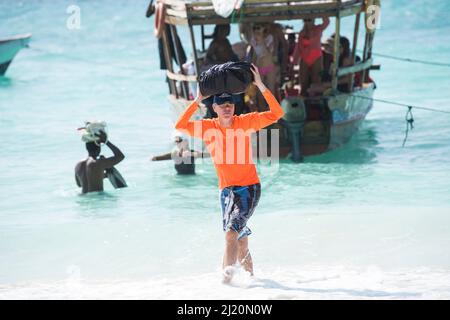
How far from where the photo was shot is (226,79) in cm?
667

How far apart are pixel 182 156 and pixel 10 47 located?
46.4 ft

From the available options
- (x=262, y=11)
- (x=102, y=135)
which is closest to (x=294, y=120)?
(x=262, y=11)

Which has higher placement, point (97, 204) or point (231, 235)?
point (231, 235)

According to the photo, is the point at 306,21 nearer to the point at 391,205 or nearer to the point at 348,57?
the point at 348,57

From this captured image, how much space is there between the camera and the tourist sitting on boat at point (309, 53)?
1361 cm

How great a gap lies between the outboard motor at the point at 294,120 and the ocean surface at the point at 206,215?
0.24 m

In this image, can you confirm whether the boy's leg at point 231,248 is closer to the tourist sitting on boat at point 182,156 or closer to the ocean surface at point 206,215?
the ocean surface at point 206,215

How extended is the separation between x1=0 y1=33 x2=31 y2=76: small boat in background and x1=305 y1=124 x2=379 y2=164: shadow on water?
471 inches

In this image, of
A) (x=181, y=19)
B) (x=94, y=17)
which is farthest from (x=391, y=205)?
(x=94, y=17)

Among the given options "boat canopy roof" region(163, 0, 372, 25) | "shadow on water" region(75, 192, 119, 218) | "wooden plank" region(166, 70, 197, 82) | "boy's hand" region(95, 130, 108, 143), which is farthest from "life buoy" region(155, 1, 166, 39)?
"boy's hand" region(95, 130, 108, 143)

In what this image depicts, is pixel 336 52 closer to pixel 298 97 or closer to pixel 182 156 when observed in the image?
pixel 298 97

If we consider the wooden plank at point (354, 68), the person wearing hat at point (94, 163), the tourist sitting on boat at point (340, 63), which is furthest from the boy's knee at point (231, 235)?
the tourist sitting on boat at point (340, 63)

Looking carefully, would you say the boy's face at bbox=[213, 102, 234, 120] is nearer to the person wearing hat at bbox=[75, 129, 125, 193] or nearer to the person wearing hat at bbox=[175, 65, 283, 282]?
the person wearing hat at bbox=[175, 65, 283, 282]

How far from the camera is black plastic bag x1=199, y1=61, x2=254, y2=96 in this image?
667 cm
